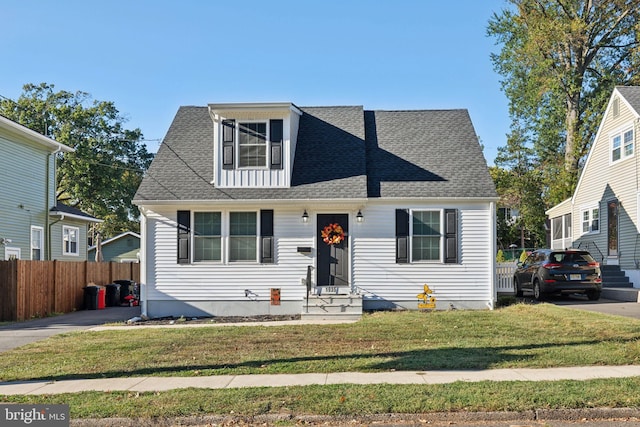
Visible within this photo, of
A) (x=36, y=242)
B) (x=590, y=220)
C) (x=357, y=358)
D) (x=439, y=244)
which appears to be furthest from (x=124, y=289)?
(x=590, y=220)

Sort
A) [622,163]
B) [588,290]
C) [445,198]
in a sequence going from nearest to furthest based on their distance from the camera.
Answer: [445,198]
[588,290]
[622,163]

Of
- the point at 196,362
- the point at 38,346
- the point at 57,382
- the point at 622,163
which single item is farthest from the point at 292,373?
the point at 622,163

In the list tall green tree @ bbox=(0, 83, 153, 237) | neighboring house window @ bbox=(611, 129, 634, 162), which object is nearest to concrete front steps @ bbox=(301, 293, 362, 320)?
neighboring house window @ bbox=(611, 129, 634, 162)

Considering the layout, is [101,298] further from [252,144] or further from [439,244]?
[439,244]

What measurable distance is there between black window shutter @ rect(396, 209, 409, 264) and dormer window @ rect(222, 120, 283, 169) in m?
3.66

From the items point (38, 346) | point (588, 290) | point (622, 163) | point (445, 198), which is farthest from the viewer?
point (622, 163)

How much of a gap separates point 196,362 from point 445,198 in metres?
8.84

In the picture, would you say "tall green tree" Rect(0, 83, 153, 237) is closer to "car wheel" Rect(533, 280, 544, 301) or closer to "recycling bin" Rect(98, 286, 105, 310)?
"recycling bin" Rect(98, 286, 105, 310)

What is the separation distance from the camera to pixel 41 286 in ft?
61.2

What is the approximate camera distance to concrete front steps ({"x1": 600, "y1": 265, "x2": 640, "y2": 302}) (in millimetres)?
18014

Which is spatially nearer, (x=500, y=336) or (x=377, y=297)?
(x=500, y=336)

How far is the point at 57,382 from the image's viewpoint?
29.1 feet

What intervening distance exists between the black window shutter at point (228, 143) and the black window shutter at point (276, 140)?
106 centimetres

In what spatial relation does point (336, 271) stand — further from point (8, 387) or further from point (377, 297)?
point (8, 387)
